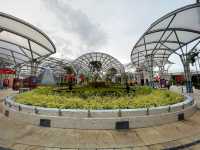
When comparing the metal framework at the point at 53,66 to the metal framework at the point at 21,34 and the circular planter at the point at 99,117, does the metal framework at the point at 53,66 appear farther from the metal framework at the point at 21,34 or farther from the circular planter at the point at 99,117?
the circular planter at the point at 99,117

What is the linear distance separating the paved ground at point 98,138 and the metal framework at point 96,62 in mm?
37479

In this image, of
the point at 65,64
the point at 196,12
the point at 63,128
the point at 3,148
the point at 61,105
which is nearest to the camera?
the point at 3,148

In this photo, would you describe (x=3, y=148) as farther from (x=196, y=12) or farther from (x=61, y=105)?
(x=196, y=12)

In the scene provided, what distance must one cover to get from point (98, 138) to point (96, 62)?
38.2 metres

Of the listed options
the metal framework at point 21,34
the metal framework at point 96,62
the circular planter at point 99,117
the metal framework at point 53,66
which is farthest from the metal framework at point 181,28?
the metal framework at point 53,66

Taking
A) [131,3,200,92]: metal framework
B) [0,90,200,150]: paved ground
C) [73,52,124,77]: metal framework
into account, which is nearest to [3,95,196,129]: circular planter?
[0,90,200,150]: paved ground

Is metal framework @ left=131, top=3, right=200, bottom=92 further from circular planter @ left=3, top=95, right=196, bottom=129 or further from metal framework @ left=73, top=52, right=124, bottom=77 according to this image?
metal framework @ left=73, top=52, right=124, bottom=77

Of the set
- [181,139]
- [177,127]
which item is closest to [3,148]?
[181,139]

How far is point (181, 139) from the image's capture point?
571cm

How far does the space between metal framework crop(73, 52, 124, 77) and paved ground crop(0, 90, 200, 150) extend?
37479 millimetres

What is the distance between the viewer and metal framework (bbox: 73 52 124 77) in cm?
4878

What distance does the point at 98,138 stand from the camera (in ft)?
19.3

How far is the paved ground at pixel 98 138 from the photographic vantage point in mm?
5219

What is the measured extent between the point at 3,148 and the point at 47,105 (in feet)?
10.1
